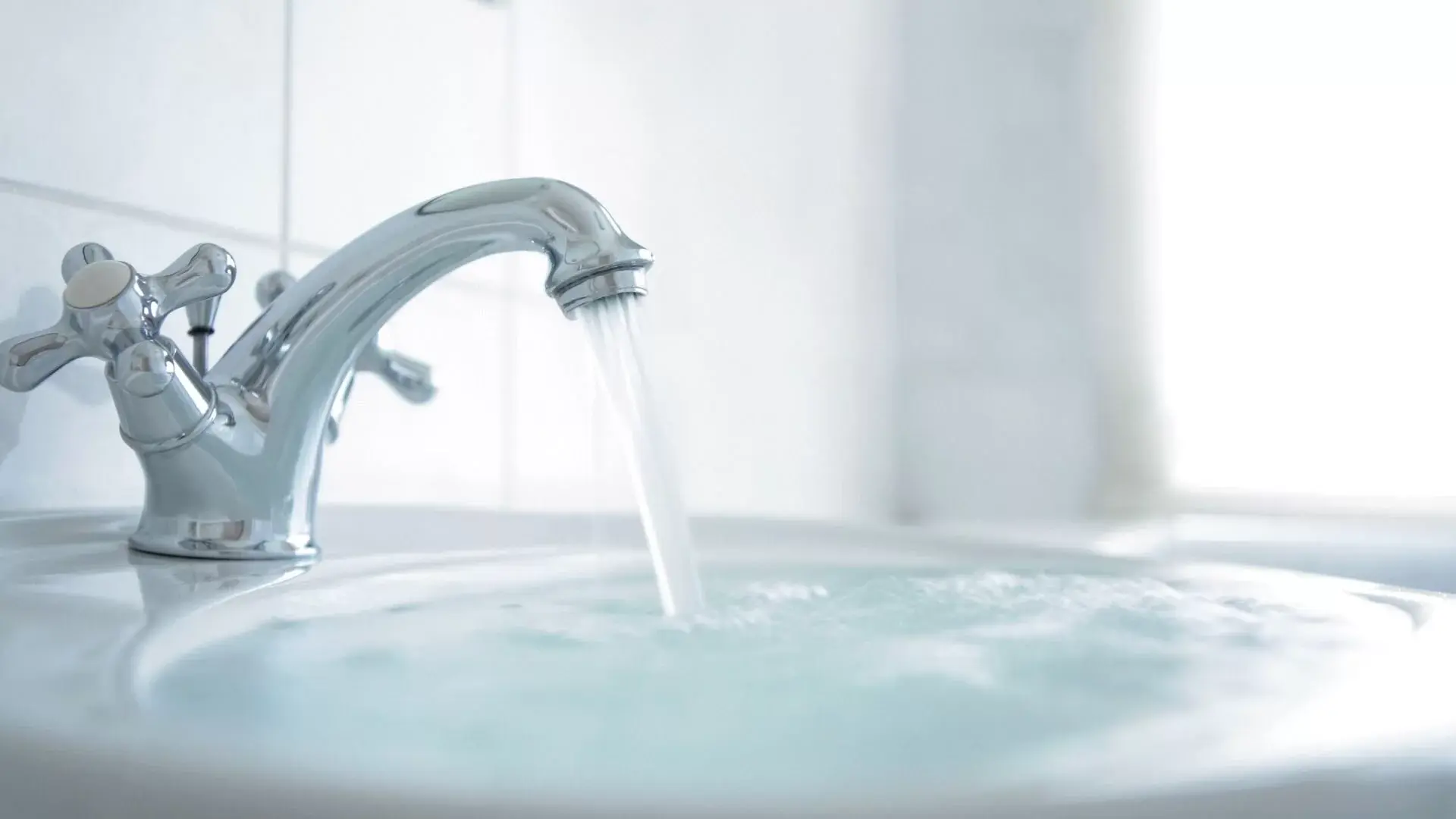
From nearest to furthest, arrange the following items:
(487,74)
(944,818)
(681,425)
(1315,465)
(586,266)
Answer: (944,818) < (586,266) < (487,74) < (681,425) < (1315,465)

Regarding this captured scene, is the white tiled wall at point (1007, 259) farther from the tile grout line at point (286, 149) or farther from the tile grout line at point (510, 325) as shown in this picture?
the tile grout line at point (286, 149)

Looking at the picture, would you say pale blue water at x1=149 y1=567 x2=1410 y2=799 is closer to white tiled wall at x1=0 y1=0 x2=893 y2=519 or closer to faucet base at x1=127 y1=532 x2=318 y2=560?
faucet base at x1=127 y1=532 x2=318 y2=560

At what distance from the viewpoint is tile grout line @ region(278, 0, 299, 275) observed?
2.56 feet

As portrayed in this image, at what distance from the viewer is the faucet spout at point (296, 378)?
0.49 m

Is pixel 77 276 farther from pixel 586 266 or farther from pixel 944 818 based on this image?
pixel 944 818

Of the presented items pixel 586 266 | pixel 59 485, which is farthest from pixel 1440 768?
pixel 59 485

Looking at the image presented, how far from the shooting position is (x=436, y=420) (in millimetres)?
918

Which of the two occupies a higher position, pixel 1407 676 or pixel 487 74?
pixel 487 74

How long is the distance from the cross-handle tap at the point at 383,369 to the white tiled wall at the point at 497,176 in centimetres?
5

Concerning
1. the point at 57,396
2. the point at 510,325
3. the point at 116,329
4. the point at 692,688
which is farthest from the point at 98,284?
the point at 510,325

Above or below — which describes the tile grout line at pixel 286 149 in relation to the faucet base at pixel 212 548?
above

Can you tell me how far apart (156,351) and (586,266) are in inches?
7.1

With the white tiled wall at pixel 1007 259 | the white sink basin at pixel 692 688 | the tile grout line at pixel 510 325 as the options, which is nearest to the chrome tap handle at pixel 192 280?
the white sink basin at pixel 692 688

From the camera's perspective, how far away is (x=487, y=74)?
984 millimetres
